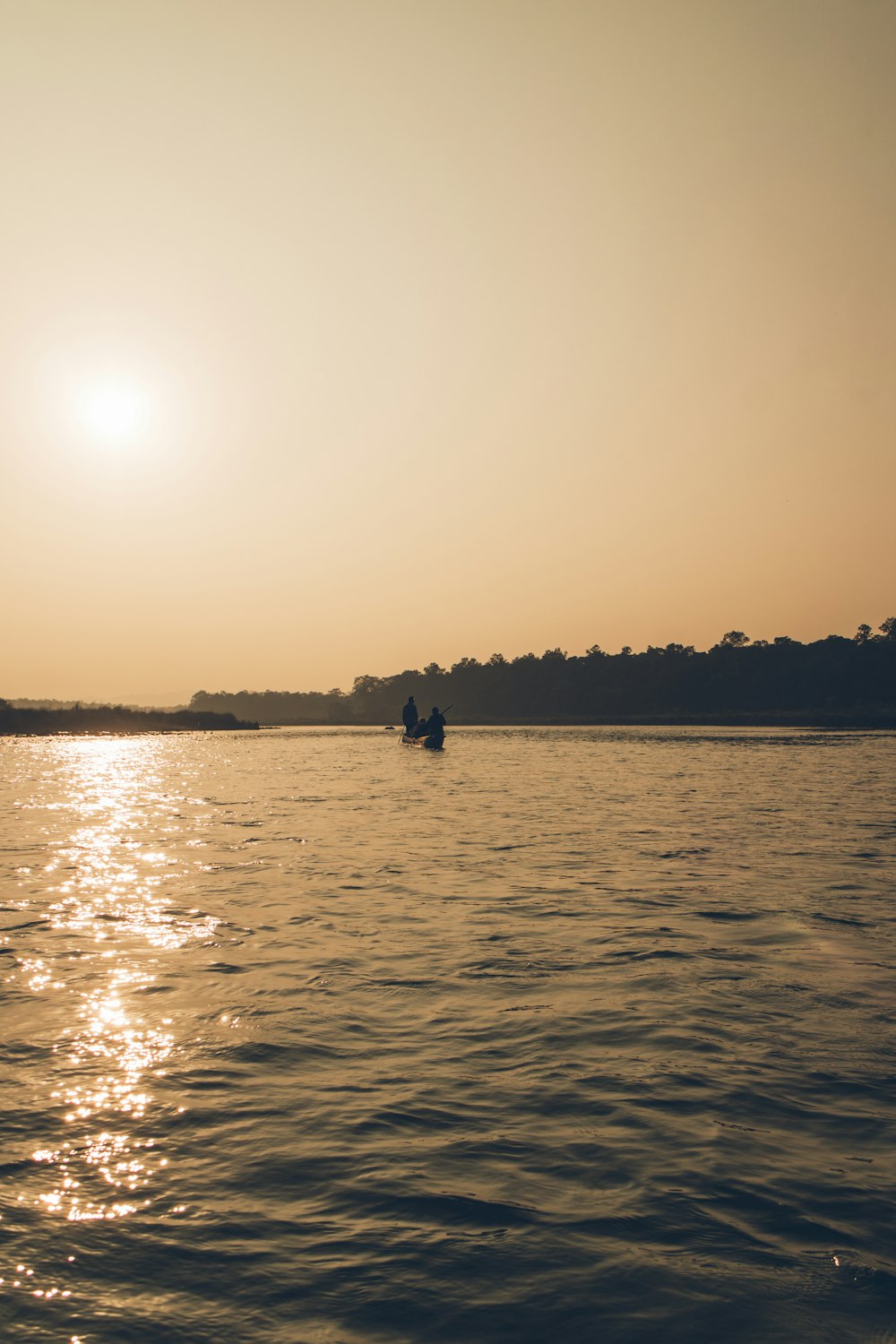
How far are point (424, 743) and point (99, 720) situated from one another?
68286 millimetres

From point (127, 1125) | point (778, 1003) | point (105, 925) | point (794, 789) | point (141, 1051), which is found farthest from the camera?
point (794, 789)

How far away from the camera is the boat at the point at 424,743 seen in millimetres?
68062

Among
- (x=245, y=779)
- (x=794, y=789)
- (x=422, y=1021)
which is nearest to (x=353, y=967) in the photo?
(x=422, y=1021)

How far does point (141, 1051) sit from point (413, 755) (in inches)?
2376

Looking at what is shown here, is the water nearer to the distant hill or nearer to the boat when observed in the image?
the boat

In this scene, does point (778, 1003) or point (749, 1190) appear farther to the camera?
point (778, 1003)

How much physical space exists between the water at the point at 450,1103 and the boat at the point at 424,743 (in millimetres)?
49123

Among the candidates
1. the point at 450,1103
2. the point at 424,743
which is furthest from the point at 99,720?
the point at 450,1103

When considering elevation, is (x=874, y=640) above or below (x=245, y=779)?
above

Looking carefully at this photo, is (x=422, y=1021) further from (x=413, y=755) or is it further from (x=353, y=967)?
(x=413, y=755)

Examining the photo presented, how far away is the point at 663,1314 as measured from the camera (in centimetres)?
482

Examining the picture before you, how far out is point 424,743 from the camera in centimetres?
6969

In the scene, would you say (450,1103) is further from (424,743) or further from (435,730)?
(424,743)

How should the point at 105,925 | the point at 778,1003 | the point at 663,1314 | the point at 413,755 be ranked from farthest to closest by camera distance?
the point at 413,755 → the point at 105,925 → the point at 778,1003 → the point at 663,1314
